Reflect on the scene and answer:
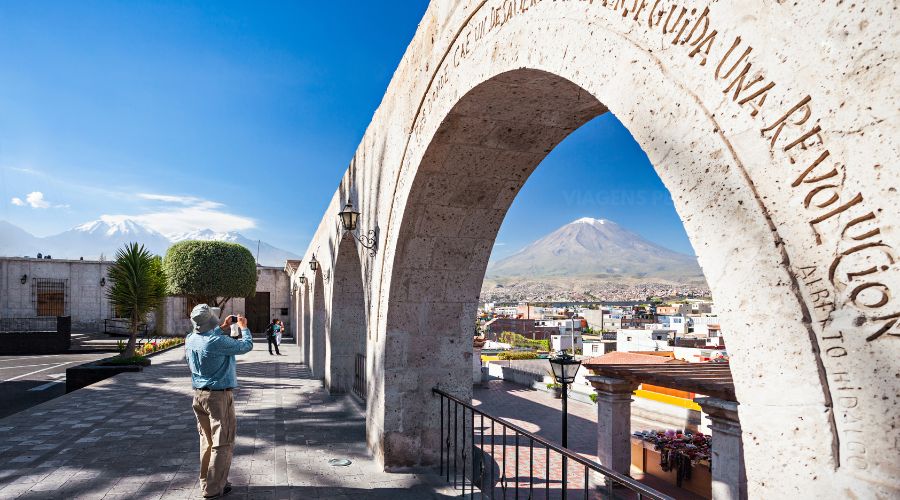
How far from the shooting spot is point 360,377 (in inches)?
343

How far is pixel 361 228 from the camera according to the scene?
6.35 meters

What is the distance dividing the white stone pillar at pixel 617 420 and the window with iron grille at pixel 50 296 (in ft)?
104

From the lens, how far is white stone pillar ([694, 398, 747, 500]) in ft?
16.9

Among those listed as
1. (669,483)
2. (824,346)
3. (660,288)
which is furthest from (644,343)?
(660,288)

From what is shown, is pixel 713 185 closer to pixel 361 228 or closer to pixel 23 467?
pixel 361 228

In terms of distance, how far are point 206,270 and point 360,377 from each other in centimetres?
1796

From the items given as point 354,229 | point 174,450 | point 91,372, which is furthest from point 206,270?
point 174,450

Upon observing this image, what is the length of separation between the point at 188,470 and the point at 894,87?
558cm

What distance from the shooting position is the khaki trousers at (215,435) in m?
4.08

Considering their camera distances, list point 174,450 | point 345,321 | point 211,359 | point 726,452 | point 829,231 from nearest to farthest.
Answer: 1. point 829,231
2. point 211,359
3. point 726,452
4. point 174,450
5. point 345,321

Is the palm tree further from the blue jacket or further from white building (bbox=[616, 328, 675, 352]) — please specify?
white building (bbox=[616, 328, 675, 352])

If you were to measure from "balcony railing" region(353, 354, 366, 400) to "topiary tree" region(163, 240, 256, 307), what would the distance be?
17574 millimetres

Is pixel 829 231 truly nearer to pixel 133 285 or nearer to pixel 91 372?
pixel 91 372

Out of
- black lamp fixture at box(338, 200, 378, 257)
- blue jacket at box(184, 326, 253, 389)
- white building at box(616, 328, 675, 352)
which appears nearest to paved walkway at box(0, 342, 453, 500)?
blue jacket at box(184, 326, 253, 389)
